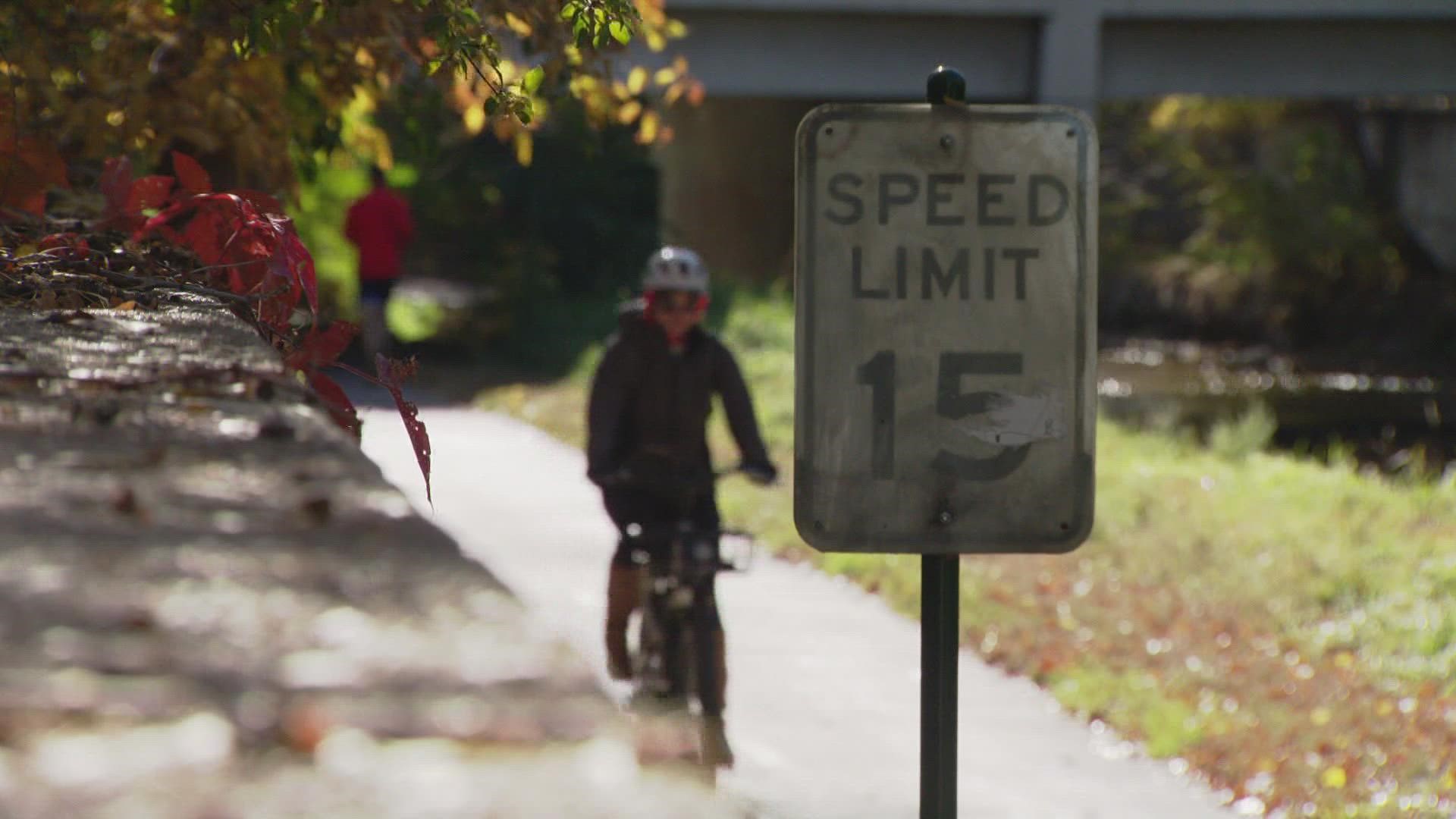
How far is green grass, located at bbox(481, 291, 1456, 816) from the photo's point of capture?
27.7ft

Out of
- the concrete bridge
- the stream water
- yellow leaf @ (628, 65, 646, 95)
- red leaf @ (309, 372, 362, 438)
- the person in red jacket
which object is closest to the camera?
red leaf @ (309, 372, 362, 438)

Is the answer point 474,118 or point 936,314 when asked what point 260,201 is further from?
point 474,118

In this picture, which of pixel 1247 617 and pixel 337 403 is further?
pixel 1247 617

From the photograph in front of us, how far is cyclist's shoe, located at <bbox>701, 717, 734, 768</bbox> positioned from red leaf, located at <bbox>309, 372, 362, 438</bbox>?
3.76m

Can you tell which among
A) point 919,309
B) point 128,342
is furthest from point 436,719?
point 919,309

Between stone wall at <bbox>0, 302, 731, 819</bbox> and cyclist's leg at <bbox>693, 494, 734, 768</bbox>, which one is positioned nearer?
stone wall at <bbox>0, 302, 731, 819</bbox>

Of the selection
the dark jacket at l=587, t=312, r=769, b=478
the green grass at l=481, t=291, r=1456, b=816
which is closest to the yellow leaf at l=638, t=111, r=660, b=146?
the dark jacket at l=587, t=312, r=769, b=478

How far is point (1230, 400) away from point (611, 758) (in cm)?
3019

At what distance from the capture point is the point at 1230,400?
1212 inches

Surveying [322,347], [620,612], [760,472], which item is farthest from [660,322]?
[322,347]

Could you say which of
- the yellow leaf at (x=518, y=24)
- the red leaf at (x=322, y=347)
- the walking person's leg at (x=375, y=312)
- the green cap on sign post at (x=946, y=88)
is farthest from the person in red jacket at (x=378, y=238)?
the red leaf at (x=322, y=347)

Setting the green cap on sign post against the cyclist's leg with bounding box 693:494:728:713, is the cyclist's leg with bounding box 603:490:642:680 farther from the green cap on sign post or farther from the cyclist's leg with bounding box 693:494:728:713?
the green cap on sign post

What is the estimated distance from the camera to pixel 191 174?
404cm

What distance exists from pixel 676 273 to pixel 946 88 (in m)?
3.41
